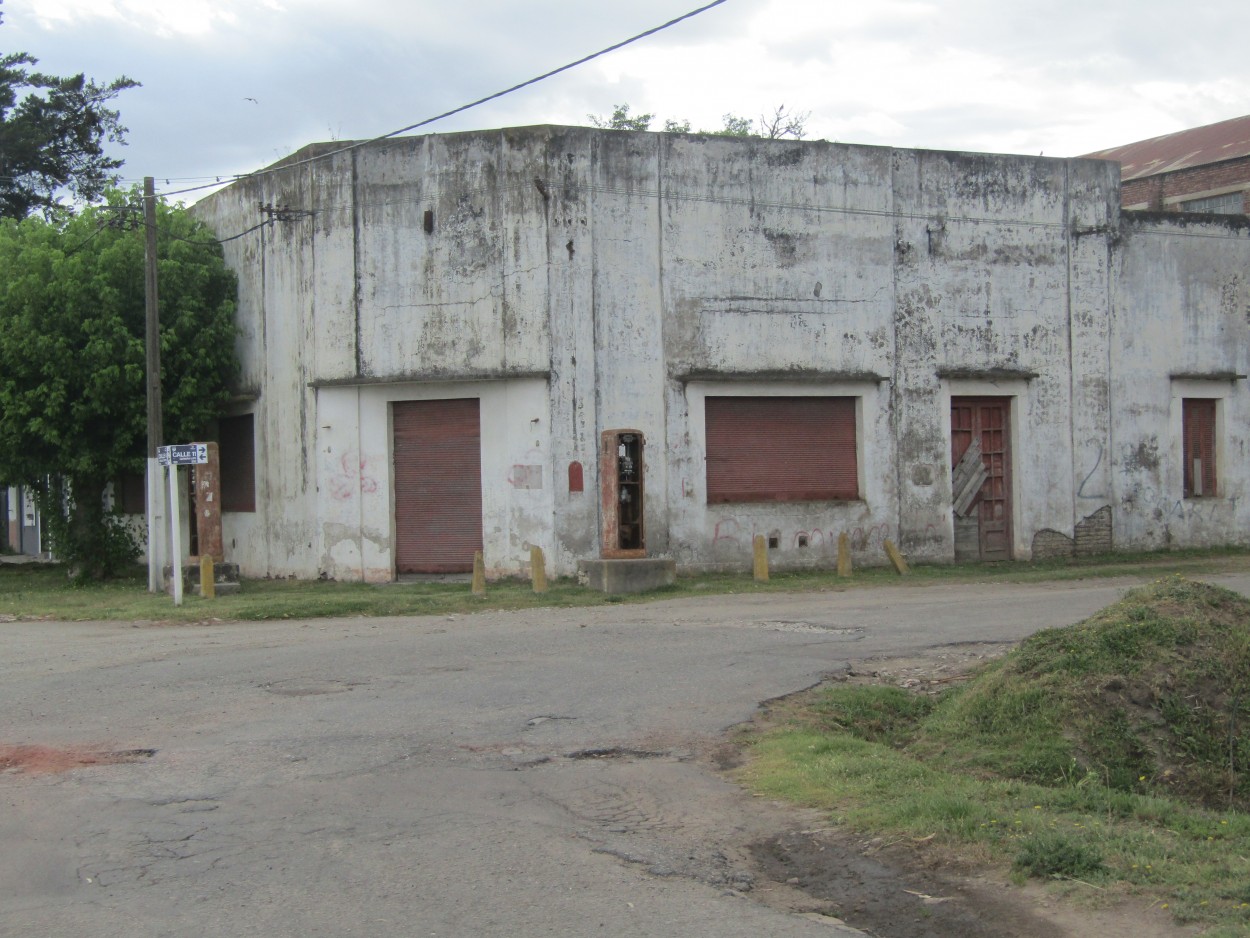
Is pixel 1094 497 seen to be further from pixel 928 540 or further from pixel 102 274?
pixel 102 274

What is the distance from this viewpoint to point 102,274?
22.2 metres

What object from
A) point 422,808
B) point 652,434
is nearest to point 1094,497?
point 652,434

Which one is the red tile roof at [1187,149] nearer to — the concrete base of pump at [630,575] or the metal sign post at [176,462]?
the concrete base of pump at [630,575]

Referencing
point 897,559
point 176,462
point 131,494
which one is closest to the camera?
point 176,462

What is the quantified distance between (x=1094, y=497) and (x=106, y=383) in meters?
17.2

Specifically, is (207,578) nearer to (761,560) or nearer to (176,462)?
(176,462)

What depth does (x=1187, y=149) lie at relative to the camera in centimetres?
3981

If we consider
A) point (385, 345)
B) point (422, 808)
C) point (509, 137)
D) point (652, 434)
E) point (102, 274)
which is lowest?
point (422, 808)

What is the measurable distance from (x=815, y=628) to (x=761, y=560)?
6.11 metres

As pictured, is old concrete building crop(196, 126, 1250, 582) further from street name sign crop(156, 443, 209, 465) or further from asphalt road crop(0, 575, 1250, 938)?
asphalt road crop(0, 575, 1250, 938)

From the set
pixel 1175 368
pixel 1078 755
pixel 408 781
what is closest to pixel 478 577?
pixel 408 781

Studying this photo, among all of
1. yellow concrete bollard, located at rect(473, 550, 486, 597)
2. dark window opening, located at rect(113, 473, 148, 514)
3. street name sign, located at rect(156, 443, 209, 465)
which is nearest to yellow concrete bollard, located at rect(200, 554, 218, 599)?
street name sign, located at rect(156, 443, 209, 465)

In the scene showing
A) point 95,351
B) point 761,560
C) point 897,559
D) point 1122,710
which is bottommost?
point 1122,710

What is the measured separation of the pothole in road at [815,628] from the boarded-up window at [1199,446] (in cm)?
1306
